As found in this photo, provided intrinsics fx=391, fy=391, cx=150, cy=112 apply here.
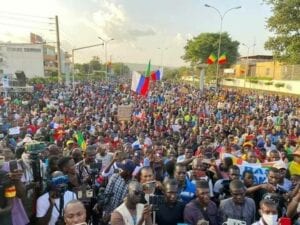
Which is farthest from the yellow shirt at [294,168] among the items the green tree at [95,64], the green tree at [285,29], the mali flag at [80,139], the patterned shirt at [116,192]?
the green tree at [95,64]

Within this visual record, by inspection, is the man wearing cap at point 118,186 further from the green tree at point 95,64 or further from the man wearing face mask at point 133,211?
the green tree at point 95,64

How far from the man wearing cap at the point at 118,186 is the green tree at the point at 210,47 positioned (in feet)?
214

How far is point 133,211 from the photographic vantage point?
Answer: 3746 millimetres

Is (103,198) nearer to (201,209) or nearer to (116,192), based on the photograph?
(116,192)

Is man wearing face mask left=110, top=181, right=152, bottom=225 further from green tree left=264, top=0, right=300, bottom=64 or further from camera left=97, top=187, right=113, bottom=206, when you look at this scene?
green tree left=264, top=0, right=300, bottom=64

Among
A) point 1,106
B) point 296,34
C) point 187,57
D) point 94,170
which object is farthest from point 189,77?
point 94,170

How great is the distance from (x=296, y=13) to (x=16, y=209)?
28.7 metres

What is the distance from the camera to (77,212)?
325 centimetres

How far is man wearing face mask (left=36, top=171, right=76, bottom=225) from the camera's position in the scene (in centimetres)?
393

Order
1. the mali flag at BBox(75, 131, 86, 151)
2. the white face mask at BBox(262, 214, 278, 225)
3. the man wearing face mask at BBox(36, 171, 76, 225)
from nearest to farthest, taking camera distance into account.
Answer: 1. the white face mask at BBox(262, 214, 278, 225)
2. the man wearing face mask at BBox(36, 171, 76, 225)
3. the mali flag at BBox(75, 131, 86, 151)

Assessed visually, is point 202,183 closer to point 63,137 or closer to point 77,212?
point 77,212

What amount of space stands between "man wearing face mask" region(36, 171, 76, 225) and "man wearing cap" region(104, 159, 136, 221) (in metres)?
0.66

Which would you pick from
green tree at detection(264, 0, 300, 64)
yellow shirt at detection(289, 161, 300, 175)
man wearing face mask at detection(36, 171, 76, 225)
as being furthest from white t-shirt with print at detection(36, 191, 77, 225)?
green tree at detection(264, 0, 300, 64)

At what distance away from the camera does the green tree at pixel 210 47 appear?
68.6 meters
